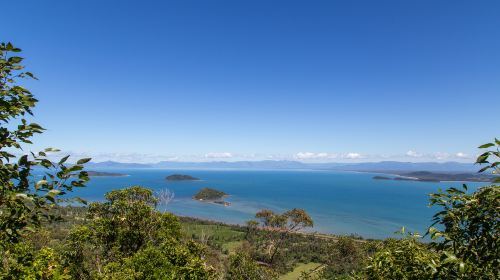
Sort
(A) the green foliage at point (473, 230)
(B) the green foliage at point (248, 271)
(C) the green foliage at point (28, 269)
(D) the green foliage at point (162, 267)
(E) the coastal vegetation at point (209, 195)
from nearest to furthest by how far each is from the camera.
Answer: (A) the green foliage at point (473, 230)
(C) the green foliage at point (28, 269)
(D) the green foliage at point (162, 267)
(B) the green foliage at point (248, 271)
(E) the coastal vegetation at point (209, 195)

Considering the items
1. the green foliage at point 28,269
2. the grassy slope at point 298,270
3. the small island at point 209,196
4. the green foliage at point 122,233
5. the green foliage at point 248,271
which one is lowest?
the small island at point 209,196

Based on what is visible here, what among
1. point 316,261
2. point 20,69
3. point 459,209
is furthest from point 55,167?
point 316,261

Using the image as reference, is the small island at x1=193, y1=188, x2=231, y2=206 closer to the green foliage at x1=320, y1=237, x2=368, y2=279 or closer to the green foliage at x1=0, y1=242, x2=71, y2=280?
the green foliage at x1=320, y1=237, x2=368, y2=279

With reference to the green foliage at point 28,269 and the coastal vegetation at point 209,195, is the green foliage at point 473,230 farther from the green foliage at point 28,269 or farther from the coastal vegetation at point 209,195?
the coastal vegetation at point 209,195

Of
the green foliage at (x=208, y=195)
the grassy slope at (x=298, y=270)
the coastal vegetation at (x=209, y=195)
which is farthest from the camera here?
the green foliage at (x=208, y=195)

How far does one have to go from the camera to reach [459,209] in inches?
155

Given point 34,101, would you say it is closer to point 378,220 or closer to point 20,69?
point 20,69

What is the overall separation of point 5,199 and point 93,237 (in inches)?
647

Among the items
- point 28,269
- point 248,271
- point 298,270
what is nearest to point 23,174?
point 28,269

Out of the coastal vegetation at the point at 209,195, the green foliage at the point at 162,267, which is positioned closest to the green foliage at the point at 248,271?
the green foliage at the point at 162,267

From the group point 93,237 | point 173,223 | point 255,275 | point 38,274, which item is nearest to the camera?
point 38,274

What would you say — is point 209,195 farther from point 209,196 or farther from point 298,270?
point 298,270

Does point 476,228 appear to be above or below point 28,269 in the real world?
above

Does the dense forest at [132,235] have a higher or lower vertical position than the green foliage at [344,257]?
higher
